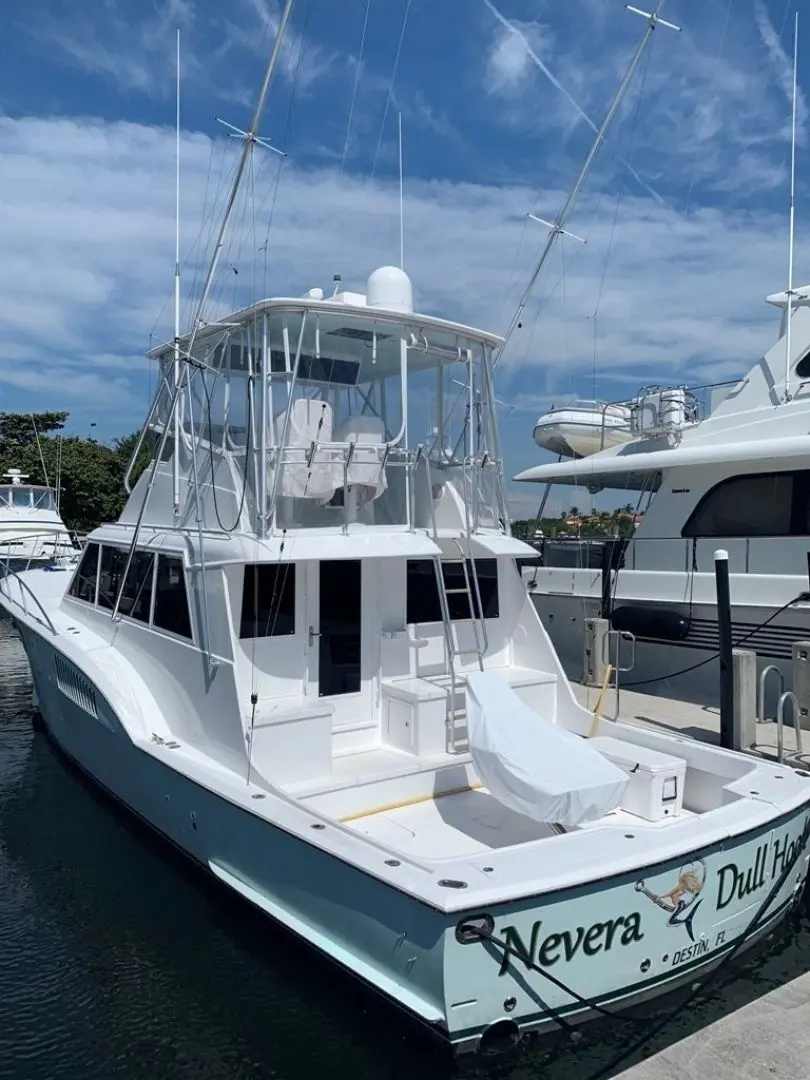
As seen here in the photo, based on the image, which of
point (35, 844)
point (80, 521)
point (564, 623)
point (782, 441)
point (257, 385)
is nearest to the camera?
point (257, 385)

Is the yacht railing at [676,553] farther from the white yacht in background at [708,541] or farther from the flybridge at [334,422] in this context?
the flybridge at [334,422]

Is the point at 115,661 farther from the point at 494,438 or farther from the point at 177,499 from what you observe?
the point at 494,438

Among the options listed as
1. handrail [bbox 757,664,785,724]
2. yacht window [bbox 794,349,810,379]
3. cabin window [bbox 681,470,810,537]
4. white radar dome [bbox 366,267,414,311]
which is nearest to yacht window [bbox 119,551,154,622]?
white radar dome [bbox 366,267,414,311]

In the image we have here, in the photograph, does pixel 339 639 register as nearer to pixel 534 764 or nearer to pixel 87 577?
pixel 534 764

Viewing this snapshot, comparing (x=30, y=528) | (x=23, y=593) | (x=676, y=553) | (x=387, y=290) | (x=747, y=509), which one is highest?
(x=387, y=290)

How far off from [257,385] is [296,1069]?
4.17 metres

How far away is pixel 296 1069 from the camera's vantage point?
4.30 metres

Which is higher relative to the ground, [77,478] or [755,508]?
[77,478]

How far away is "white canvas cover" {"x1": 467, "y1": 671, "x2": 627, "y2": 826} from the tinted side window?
619 cm

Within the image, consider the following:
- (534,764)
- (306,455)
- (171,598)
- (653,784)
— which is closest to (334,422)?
(306,455)

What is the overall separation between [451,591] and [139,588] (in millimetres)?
2795

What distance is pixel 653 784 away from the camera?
5.58 meters

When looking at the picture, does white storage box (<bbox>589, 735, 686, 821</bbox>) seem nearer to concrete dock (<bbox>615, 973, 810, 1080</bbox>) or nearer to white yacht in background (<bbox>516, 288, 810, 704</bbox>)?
concrete dock (<bbox>615, 973, 810, 1080</bbox>)

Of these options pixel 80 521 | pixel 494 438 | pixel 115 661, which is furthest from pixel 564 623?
pixel 80 521
